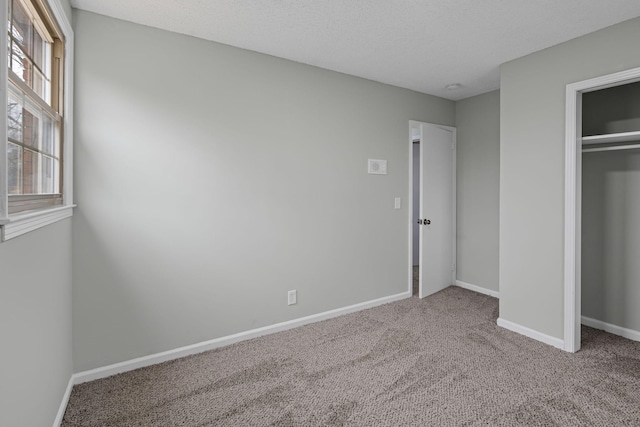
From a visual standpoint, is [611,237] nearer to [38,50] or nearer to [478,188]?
[478,188]

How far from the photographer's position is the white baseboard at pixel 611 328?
276cm

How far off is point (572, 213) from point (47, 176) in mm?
3563

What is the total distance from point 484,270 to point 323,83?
2920 millimetres

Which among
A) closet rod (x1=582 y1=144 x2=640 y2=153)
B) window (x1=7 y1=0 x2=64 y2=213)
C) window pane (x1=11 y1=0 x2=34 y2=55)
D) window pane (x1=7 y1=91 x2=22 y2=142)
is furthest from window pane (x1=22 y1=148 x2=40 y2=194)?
closet rod (x1=582 y1=144 x2=640 y2=153)

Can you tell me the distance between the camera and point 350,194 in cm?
337

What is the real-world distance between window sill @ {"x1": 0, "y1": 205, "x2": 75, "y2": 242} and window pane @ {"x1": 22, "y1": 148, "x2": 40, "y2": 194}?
0.14m

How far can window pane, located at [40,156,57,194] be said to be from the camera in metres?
1.76

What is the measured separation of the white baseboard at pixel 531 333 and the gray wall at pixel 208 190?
129 centimetres

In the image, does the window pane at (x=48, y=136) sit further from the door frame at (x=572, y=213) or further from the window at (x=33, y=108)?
the door frame at (x=572, y=213)

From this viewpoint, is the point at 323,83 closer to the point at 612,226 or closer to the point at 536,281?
the point at 536,281

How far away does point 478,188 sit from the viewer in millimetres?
4070

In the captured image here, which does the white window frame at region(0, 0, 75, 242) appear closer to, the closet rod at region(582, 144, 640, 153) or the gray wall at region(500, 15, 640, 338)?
the gray wall at region(500, 15, 640, 338)

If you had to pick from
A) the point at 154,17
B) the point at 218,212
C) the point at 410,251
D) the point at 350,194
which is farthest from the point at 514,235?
the point at 154,17

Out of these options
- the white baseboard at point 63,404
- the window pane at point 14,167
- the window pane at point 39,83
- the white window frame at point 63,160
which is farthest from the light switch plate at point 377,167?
the white baseboard at point 63,404
